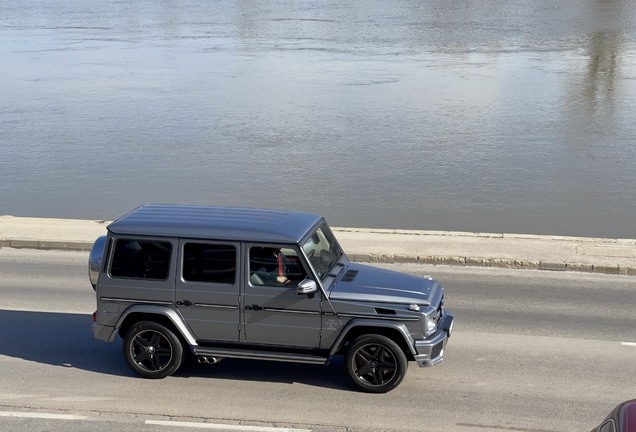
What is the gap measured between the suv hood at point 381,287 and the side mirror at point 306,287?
257 mm

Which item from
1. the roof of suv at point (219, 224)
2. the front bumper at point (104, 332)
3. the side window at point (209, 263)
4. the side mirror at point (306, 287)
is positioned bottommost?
the front bumper at point (104, 332)

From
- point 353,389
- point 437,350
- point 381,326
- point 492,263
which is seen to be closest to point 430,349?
point 437,350

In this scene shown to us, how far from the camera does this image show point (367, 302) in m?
8.98

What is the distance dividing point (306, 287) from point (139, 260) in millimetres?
1994

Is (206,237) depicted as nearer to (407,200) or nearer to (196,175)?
(407,200)

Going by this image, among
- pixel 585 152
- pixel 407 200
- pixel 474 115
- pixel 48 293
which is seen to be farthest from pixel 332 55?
pixel 48 293

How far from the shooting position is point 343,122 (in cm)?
3306

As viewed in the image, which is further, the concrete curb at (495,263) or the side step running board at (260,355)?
the concrete curb at (495,263)

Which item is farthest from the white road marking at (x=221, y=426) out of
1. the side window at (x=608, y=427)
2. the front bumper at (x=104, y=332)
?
the side window at (x=608, y=427)

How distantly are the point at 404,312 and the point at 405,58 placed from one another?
131ft

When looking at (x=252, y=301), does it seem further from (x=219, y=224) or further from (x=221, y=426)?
(x=221, y=426)

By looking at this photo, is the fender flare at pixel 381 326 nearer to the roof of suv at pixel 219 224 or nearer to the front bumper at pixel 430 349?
the front bumper at pixel 430 349

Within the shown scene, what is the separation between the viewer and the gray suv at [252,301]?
899 centimetres

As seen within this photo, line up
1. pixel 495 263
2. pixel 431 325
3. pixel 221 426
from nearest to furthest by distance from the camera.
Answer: pixel 221 426, pixel 431 325, pixel 495 263
